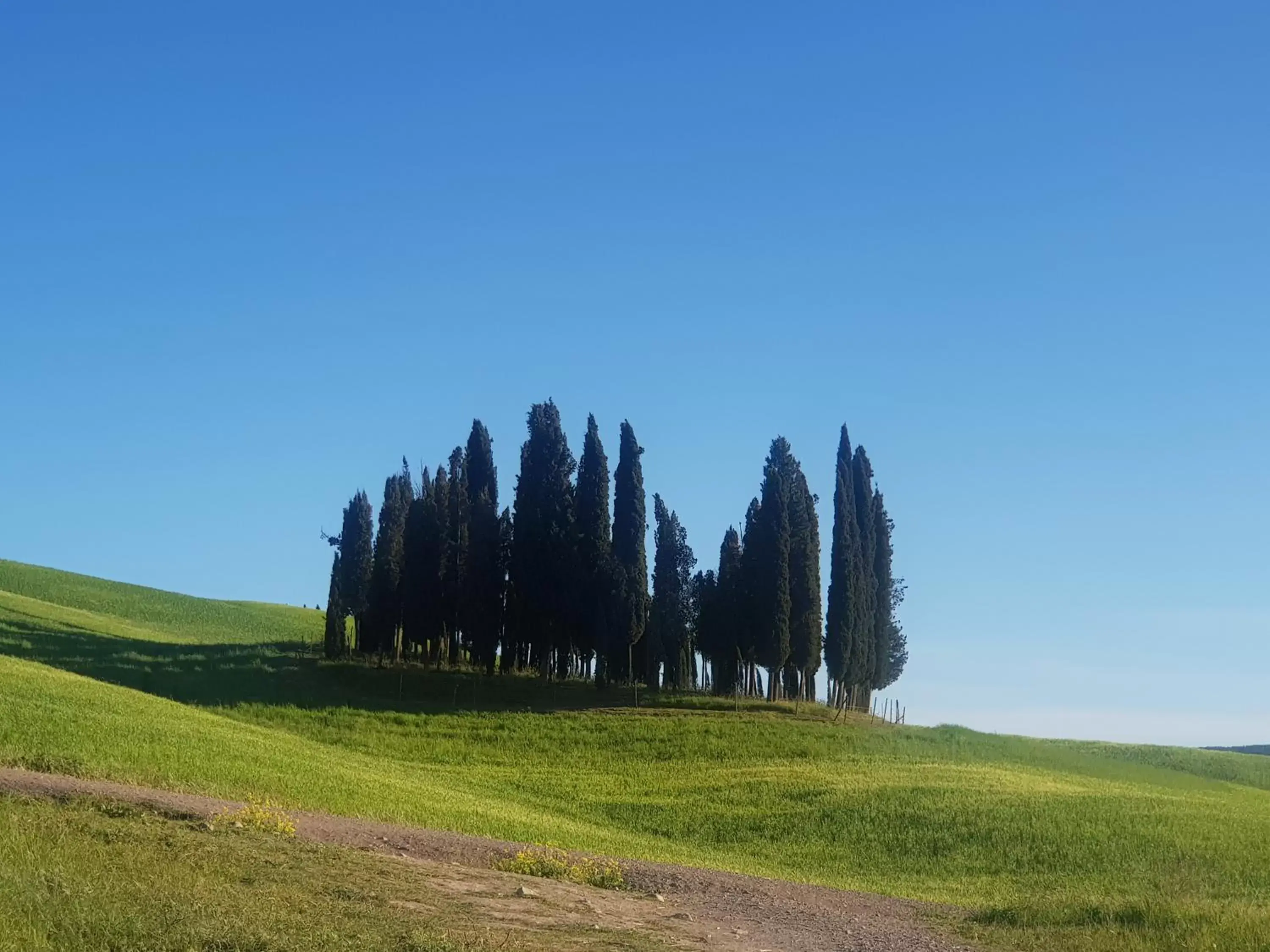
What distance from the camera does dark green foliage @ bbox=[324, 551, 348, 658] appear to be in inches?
2633

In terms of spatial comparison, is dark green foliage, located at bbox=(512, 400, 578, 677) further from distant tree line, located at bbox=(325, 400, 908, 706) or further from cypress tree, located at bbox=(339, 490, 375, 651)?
cypress tree, located at bbox=(339, 490, 375, 651)

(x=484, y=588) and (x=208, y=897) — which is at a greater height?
(x=484, y=588)

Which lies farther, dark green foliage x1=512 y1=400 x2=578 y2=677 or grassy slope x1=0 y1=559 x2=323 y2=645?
grassy slope x1=0 y1=559 x2=323 y2=645

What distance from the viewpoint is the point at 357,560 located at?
71.3 metres

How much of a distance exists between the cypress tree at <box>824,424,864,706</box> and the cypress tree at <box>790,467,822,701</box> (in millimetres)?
865

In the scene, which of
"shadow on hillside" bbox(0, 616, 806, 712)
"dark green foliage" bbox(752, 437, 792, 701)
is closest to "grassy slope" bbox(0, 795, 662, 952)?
"shadow on hillside" bbox(0, 616, 806, 712)

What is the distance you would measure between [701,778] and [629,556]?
67.2 ft

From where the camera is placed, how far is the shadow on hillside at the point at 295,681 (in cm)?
5141

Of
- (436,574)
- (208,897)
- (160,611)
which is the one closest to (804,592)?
(436,574)

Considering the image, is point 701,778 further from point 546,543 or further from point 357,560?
point 357,560

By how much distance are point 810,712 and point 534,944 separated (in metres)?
47.1

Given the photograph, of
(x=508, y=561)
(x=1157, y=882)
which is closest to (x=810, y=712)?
(x=508, y=561)

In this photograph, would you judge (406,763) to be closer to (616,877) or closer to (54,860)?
(616,877)

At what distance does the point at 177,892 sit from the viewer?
11.5 metres
